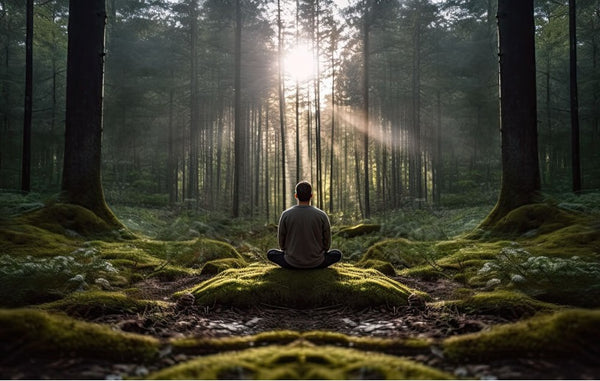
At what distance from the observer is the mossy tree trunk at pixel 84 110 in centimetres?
942

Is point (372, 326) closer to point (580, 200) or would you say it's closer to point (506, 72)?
point (580, 200)

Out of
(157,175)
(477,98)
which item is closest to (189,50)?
(157,175)

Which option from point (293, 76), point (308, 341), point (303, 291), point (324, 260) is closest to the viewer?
point (308, 341)

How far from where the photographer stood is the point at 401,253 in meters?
9.28

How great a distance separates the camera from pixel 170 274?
7285 millimetres

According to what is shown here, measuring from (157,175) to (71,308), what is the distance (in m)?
33.3

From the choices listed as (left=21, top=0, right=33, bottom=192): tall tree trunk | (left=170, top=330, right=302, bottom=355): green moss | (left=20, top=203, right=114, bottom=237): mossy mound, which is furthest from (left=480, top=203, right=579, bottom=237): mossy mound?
(left=21, top=0, right=33, bottom=192): tall tree trunk

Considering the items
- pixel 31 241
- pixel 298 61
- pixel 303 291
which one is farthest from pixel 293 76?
pixel 303 291

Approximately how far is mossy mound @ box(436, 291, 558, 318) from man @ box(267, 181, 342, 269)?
6.85 ft

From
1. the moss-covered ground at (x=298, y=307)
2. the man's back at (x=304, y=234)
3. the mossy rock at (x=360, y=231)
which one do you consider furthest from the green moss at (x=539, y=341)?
the mossy rock at (x=360, y=231)

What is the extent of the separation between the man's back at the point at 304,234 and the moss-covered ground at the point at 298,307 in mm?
244

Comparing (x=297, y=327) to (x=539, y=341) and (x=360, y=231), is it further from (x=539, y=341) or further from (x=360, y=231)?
(x=360, y=231)

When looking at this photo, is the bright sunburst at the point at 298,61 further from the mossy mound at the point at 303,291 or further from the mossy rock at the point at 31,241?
the mossy mound at the point at 303,291

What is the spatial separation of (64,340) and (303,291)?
9.93 feet
